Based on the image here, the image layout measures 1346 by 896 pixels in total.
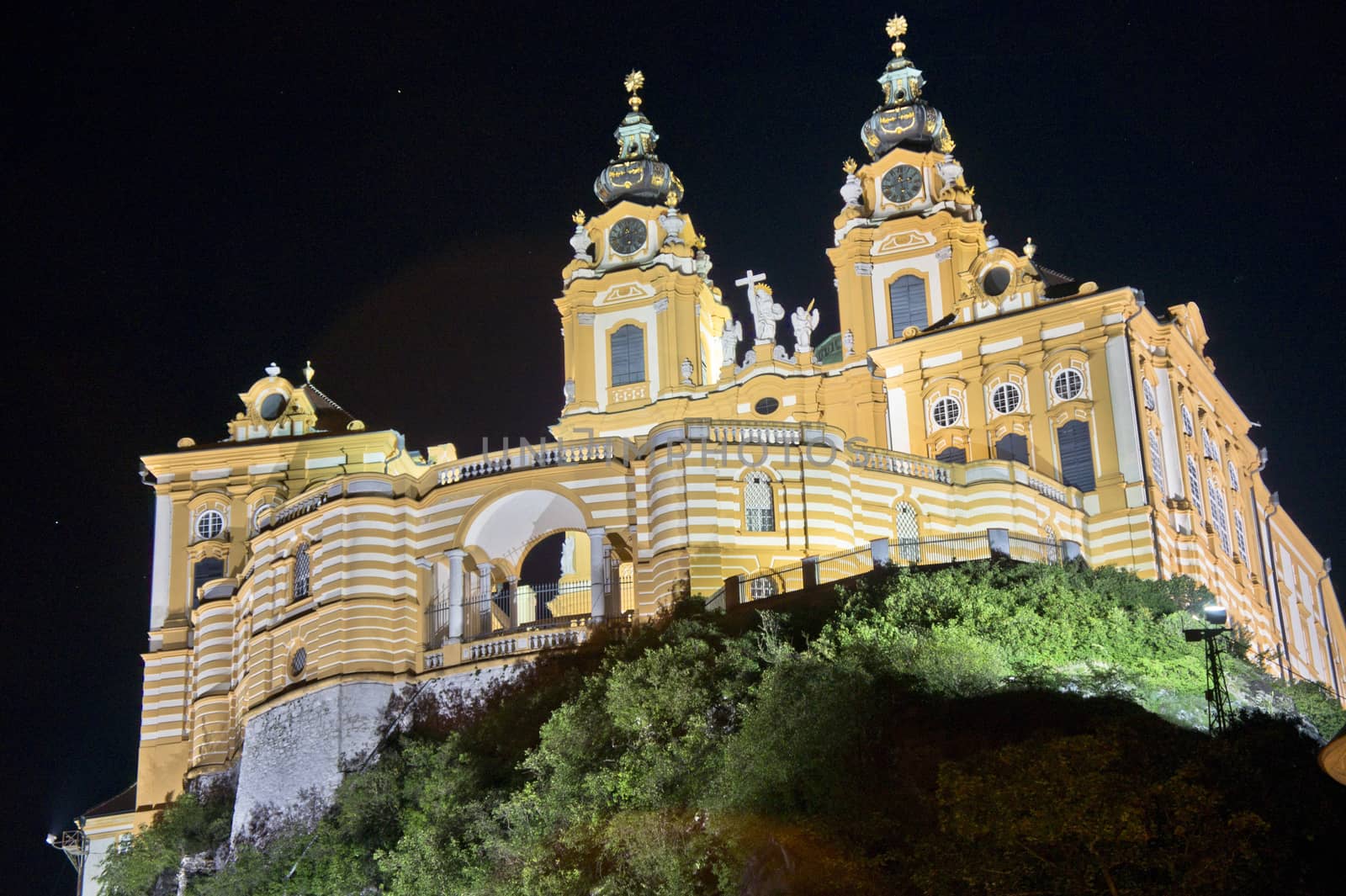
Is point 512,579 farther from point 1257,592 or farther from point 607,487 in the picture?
point 1257,592

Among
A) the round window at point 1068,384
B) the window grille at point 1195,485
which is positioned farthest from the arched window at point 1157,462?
the round window at point 1068,384

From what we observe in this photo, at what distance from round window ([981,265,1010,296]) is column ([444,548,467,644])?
2117 cm

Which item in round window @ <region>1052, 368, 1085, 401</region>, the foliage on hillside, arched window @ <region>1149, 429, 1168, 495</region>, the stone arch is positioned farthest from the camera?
round window @ <region>1052, 368, 1085, 401</region>

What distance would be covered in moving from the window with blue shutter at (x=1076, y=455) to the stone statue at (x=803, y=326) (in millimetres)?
10821

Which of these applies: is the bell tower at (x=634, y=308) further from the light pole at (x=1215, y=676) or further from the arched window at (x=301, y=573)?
the light pole at (x=1215, y=676)

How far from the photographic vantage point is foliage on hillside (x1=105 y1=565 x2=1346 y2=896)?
32000 mm

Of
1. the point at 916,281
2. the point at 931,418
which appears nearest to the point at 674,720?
the point at 931,418

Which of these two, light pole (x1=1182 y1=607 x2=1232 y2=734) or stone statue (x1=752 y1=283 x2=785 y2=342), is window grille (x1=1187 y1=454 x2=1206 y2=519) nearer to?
stone statue (x1=752 y1=283 x2=785 y2=342)

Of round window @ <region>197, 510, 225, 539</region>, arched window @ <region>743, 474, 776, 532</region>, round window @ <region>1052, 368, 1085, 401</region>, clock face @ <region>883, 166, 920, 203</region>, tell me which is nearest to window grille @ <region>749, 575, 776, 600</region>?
arched window @ <region>743, 474, 776, 532</region>

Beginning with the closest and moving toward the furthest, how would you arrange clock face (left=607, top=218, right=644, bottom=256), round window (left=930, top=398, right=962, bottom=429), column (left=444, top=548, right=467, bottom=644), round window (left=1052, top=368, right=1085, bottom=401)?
column (left=444, top=548, right=467, bottom=644) → round window (left=1052, top=368, right=1085, bottom=401) → round window (left=930, top=398, right=962, bottom=429) → clock face (left=607, top=218, right=644, bottom=256)

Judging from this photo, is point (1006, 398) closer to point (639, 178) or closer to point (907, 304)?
point (907, 304)

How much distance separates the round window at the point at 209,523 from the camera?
69375 millimetres

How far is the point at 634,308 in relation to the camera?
244ft

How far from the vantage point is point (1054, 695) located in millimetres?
41844
